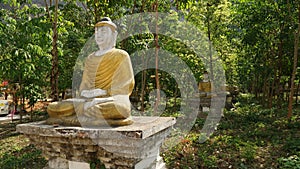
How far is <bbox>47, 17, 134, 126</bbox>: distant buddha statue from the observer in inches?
150

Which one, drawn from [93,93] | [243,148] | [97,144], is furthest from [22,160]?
[243,148]

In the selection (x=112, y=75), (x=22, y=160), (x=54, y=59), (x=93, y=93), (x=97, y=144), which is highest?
(x=54, y=59)

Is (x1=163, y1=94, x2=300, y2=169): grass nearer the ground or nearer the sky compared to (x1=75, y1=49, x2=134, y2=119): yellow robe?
nearer the ground

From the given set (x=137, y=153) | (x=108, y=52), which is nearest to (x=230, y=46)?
(x=108, y=52)

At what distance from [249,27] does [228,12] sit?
2861mm

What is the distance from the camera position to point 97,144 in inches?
144

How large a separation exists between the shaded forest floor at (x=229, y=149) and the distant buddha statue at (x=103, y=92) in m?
2.04

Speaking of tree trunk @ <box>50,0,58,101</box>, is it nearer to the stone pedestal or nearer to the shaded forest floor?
the shaded forest floor

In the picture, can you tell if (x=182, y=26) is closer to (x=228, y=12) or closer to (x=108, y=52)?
(x=228, y=12)

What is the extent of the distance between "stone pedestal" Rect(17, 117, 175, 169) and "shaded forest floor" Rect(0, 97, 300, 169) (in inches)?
59.7

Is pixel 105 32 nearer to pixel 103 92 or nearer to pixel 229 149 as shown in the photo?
pixel 103 92

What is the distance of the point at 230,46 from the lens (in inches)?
534

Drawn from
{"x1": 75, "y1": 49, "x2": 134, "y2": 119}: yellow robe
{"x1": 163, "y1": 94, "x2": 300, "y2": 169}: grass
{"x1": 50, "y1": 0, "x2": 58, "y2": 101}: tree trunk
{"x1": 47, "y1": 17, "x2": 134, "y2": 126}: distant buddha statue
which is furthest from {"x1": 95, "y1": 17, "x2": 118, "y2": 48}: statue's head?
{"x1": 163, "y1": 94, "x2": 300, "y2": 169}: grass

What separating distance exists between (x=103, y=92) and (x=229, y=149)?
3308 mm
